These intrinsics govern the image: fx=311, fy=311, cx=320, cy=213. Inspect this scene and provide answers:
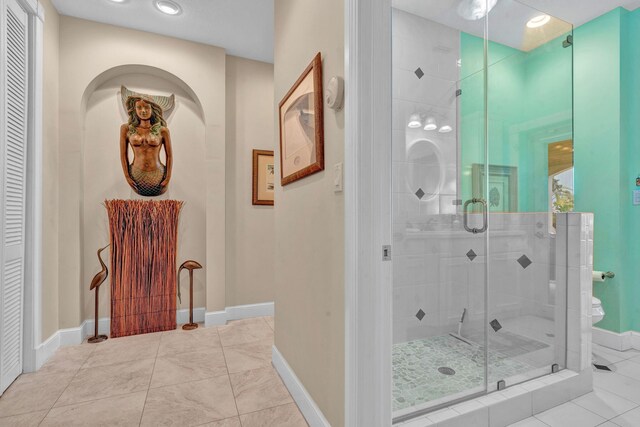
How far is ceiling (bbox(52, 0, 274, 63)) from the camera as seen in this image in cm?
252

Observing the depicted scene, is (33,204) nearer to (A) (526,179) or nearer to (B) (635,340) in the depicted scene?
(A) (526,179)

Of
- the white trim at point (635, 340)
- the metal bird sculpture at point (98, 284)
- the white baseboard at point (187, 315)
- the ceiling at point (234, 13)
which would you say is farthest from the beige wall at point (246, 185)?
the white trim at point (635, 340)

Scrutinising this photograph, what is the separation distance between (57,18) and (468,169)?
3664 mm

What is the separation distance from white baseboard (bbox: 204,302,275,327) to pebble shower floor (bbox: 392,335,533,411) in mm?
1615

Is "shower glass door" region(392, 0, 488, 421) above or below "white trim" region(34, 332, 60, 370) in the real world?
above

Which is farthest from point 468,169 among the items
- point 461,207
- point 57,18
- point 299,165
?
point 57,18

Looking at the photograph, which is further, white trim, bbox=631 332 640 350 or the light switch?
white trim, bbox=631 332 640 350

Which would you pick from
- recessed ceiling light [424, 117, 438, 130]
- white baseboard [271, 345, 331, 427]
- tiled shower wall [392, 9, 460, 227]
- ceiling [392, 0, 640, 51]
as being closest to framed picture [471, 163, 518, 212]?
tiled shower wall [392, 9, 460, 227]

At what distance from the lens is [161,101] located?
3.06m

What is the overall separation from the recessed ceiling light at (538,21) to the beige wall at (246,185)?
8.09 ft

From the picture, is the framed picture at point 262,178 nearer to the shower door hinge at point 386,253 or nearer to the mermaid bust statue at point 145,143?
the mermaid bust statue at point 145,143

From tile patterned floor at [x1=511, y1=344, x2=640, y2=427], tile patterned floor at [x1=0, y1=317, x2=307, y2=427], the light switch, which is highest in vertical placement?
the light switch

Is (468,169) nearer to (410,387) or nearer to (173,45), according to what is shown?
(410,387)

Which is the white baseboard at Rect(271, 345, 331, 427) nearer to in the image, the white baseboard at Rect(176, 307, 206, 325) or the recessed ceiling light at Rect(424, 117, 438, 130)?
the white baseboard at Rect(176, 307, 206, 325)
